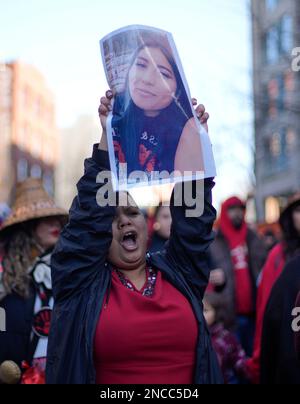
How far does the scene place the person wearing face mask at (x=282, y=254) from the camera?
523 cm

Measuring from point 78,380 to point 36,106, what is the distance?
55.5 metres

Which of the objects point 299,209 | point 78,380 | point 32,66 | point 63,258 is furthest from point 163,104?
point 32,66

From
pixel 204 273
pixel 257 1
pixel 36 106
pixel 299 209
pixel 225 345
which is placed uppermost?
pixel 36 106

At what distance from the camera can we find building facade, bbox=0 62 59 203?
1876 inches

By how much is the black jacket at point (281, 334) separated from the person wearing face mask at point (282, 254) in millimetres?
939

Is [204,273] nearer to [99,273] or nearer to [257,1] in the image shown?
[99,273]

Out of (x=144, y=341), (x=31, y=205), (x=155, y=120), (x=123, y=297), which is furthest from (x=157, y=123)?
(x=31, y=205)

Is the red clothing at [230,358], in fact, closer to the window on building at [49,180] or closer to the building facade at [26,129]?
the building facade at [26,129]

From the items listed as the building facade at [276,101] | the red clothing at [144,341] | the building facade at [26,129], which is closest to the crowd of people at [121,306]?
the red clothing at [144,341]

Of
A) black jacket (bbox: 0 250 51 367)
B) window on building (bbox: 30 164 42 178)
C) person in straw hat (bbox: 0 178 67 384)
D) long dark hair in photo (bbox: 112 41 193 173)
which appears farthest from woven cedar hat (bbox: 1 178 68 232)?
window on building (bbox: 30 164 42 178)

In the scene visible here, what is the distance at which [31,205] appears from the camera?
4.68 m

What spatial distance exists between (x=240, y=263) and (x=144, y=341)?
4.45 m

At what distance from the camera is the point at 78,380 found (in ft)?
9.23

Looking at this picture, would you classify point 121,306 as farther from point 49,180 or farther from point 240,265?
point 49,180
